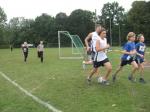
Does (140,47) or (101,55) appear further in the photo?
(140,47)

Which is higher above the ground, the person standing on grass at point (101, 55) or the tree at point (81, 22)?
the tree at point (81, 22)

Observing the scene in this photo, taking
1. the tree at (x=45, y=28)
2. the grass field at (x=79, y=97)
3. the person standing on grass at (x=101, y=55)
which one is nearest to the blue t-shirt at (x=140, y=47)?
the grass field at (x=79, y=97)

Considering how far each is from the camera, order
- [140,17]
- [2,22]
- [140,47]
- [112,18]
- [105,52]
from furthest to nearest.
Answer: [112,18] < [2,22] < [140,17] < [140,47] < [105,52]

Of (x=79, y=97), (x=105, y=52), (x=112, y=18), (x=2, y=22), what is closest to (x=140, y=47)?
(x=105, y=52)

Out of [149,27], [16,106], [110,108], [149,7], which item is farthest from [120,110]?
[149,7]

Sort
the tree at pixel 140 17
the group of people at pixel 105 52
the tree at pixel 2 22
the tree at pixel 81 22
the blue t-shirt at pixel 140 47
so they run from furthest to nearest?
the tree at pixel 81 22, the tree at pixel 2 22, the tree at pixel 140 17, the blue t-shirt at pixel 140 47, the group of people at pixel 105 52

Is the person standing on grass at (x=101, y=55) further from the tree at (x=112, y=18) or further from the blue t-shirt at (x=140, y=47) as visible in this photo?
the tree at (x=112, y=18)

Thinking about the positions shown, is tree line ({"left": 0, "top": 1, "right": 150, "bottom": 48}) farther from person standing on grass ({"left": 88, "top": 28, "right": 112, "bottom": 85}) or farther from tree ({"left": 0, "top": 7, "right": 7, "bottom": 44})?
person standing on grass ({"left": 88, "top": 28, "right": 112, "bottom": 85})

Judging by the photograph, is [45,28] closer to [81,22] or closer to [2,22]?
[81,22]

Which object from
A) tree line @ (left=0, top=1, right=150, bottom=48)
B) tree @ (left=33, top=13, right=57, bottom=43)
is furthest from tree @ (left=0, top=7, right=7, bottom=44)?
tree @ (left=33, top=13, right=57, bottom=43)

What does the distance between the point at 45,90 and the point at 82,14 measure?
102588 millimetres

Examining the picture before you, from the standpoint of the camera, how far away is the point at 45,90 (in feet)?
40.1

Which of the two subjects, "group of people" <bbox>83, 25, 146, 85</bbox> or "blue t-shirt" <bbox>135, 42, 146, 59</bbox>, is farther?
"blue t-shirt" <bbox>135, 42, 146, 59</bbox>

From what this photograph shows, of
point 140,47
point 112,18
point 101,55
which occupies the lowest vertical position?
point 101,55
